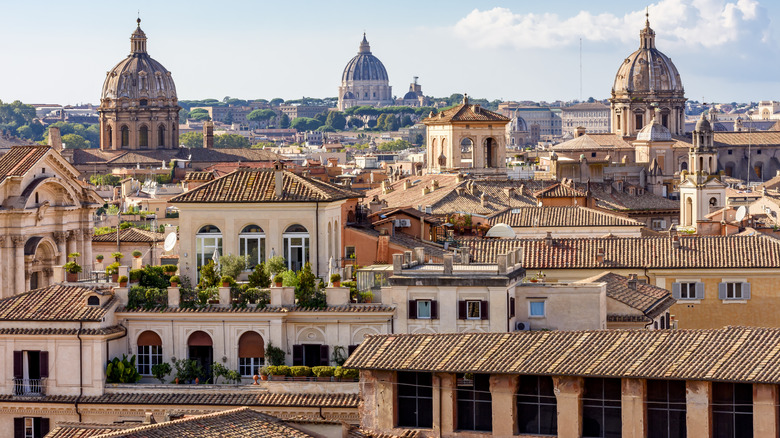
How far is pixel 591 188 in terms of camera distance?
69.3 metres

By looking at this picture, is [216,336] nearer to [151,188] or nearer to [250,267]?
[250,267]

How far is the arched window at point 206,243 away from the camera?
34.2m

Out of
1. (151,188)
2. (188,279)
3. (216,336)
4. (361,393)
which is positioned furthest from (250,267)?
(151,188)

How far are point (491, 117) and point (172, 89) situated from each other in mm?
72291

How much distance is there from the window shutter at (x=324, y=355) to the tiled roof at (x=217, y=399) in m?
1.07

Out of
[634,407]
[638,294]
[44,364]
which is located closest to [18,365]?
[44,364]

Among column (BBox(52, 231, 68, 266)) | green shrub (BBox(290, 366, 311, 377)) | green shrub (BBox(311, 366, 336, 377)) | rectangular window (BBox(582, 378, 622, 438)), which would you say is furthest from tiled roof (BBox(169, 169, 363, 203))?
column (BBox(52, 231, 68, 266))

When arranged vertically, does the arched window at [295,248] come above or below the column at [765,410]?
above

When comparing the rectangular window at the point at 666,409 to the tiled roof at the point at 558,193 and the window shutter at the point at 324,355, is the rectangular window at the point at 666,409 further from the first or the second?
the tiled roof at the point at 558,193

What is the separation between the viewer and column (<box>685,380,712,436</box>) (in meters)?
24.5

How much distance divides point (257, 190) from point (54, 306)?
17.1ft

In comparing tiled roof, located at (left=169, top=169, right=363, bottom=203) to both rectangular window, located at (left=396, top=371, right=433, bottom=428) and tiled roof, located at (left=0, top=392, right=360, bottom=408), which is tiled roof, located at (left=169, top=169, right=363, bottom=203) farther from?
rectangular window, located at (left=396, top=371, right=433, bottom=428)

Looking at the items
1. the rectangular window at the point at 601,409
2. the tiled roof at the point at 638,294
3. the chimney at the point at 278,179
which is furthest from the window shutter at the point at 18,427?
the tiled roof at the point at 638,294

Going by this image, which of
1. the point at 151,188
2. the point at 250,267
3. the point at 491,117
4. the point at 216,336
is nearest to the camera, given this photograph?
the point at 216,336
